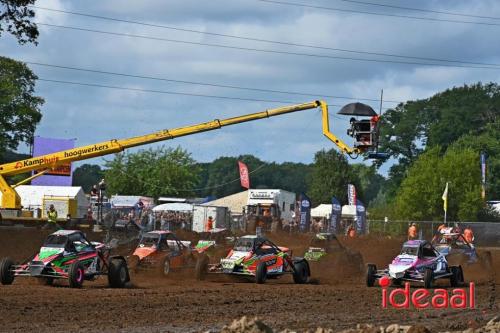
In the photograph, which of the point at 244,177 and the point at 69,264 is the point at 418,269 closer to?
the point at 69,264

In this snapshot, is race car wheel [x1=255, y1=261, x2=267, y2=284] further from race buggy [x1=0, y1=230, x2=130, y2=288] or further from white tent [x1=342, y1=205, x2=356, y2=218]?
white tent [x1=342, y1=205, x2=356, y2=218]

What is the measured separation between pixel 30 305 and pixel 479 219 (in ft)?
202

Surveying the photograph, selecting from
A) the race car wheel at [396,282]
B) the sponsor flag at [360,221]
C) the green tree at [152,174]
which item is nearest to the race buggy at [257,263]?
the race car wheel at [396,282]

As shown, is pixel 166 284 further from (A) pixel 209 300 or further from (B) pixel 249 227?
(B) pixel 249 227

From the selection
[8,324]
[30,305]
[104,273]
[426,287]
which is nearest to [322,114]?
[426,287]

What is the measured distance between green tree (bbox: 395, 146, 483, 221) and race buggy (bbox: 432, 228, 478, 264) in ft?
147

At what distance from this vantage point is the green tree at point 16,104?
65.3 metres

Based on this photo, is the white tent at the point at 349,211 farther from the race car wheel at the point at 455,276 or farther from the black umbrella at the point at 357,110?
the black umbrella at the point at 357,110

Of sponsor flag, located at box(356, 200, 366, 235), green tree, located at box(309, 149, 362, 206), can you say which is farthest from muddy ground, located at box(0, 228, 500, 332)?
green tree, located at box(309, 149, 362, 206)

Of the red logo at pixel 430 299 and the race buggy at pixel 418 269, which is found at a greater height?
the race buggy at pixel 418 269

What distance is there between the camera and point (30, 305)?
55.3ft

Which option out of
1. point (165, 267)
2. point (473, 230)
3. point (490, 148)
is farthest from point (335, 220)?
point (490, 148)

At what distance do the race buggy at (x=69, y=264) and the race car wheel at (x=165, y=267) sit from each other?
3585 millimetres

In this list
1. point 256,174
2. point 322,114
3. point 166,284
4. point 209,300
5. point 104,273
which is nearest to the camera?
point 209,300
